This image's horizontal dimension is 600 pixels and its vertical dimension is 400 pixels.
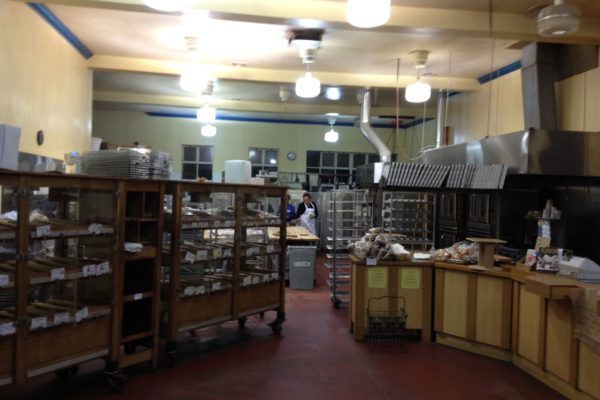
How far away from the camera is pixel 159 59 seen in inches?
284

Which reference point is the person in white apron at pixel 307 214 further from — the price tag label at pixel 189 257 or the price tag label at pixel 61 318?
the price tag label at pixel 61 318

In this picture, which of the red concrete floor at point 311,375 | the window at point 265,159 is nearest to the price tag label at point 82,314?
the red concrete floor at point 311,375

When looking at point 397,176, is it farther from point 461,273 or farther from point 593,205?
point 593,205

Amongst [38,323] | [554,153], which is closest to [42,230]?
[38,323]

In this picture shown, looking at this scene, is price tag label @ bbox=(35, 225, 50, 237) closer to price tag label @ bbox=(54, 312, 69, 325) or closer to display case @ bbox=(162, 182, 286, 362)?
price tag label @ bbox=(54, 312, 69, 325)

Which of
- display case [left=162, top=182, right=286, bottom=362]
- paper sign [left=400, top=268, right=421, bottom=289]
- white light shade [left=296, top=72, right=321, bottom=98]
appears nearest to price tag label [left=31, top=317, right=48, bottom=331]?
display case [left=162, top=182, right=286, bottom=362]

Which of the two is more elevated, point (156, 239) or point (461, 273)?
point (156, 239)

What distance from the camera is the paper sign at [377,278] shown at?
200 inches

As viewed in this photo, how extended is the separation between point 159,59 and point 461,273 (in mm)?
Answer: 5386

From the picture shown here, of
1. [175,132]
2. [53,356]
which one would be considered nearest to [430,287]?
[53,356]

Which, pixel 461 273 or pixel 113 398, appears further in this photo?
pixel 461 273

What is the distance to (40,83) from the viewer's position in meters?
5.41

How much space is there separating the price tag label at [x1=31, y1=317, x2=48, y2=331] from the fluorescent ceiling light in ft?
22.1

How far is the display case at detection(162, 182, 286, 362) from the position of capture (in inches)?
170
